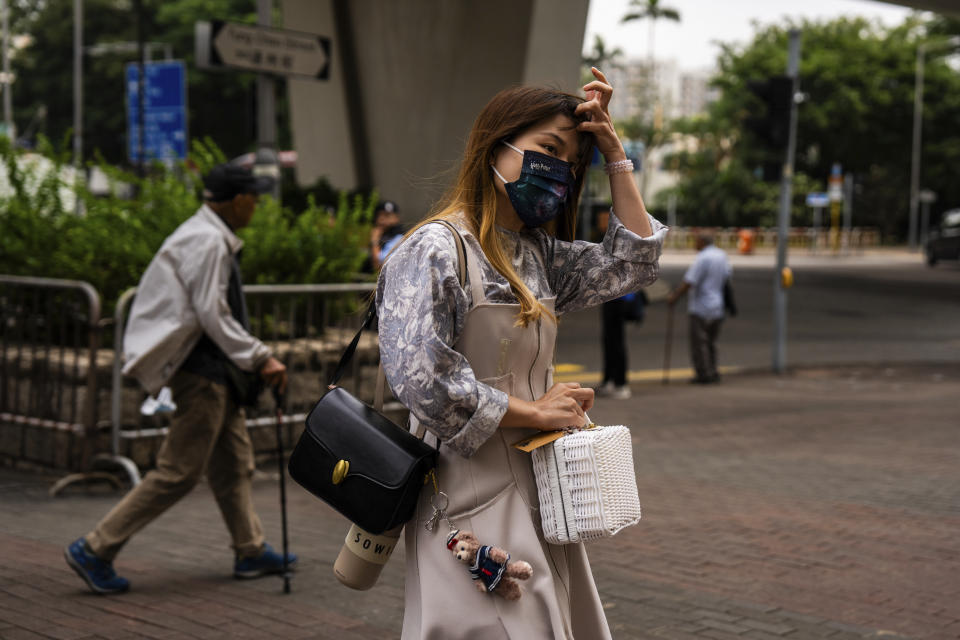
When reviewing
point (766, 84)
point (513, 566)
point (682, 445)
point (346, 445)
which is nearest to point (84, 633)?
point (346, 445)

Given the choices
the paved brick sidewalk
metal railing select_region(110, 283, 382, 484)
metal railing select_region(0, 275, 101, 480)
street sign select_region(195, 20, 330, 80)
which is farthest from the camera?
street sign select_region(195, 20, 330, 80)

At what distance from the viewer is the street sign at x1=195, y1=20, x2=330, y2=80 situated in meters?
8.92

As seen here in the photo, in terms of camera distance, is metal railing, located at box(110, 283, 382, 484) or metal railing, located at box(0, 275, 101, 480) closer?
metal railing, located at box(0, 275, 101, 480)

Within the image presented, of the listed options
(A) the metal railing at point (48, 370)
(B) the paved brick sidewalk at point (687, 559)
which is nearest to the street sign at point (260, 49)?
(A) the metal railing at point (48, 370)

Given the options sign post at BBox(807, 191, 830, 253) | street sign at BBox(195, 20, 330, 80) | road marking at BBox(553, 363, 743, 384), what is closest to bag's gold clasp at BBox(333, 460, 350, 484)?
street sign at BBox(195, 20, 330, 80)

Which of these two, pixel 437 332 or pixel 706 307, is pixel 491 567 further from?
pixel 706 307

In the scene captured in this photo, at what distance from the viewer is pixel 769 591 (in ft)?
17.0

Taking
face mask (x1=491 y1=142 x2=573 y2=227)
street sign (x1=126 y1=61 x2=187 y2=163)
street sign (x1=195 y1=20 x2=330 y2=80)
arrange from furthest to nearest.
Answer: street sign (x1=126 y1=61 x2=187 y2=163) < street sign (x1=195 y1=20 x2=330 y2=80) < face mask (x1=491 y1=142 x2=573 y2=227)

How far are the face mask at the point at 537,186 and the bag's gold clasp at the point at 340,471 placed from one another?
2.26ft

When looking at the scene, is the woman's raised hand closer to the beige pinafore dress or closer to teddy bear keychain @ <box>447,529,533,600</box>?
the beige pinafore dress

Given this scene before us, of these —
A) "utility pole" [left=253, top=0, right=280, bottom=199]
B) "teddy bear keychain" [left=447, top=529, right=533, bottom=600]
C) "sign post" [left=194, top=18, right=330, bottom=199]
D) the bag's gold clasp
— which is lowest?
"teddy bear keychain" [left=447, top=529, right=533, bottom=600]

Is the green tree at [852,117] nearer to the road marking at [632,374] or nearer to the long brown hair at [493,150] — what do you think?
the road marking at [632,374]

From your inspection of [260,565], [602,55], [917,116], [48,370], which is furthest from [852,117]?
[260,565]

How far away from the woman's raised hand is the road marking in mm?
10565
